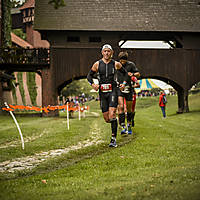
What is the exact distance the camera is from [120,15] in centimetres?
2733

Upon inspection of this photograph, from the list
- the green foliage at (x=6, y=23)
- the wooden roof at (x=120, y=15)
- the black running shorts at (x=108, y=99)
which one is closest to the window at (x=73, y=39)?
the wooden roof at (x=120, y=15)

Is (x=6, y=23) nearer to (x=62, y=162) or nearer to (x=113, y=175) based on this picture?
(x=62, y=162)

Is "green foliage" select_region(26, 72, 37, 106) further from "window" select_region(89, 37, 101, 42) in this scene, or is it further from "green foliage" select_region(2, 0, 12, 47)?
"window" select_region(89, 37, 101, 42)

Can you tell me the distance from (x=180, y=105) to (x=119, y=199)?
26.2 m

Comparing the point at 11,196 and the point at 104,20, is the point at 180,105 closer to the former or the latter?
the point at 104,20

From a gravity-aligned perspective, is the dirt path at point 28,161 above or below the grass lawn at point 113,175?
below

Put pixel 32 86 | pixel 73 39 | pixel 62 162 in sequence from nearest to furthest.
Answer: pixel 62 162 < pixel 73 39 < pixel 32 86

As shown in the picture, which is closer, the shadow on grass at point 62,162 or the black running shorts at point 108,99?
the shadow on grass at point 62,162

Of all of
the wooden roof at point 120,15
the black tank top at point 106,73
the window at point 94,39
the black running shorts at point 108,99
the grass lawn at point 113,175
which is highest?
the wooden roof at point 120,15

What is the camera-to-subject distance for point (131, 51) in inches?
1043

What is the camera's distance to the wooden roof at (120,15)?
26.0m

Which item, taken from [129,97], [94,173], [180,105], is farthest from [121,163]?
[180,105]

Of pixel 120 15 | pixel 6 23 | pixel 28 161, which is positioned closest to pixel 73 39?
pixel 120 15

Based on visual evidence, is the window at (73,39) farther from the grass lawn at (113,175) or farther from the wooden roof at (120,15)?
the grass lawn at (113,175)
